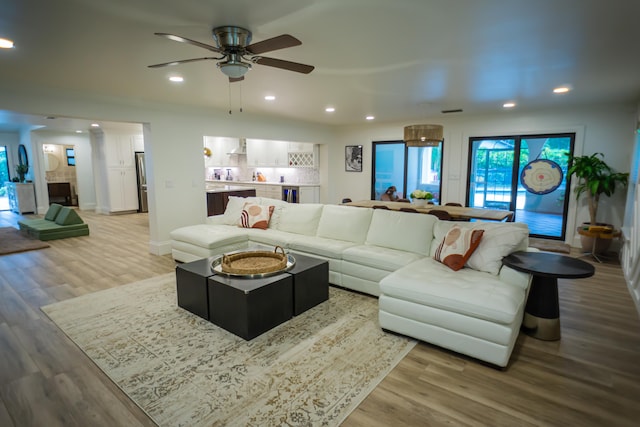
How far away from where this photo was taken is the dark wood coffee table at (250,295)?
9.55ft

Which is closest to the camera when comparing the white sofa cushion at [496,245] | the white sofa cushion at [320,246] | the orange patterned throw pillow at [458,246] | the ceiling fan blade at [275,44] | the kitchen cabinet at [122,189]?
the ceiling fan blade at [275,44]

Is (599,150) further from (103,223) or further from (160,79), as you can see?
(103,223)

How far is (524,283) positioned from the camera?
2.86 m

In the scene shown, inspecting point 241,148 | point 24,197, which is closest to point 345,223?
point 241,148

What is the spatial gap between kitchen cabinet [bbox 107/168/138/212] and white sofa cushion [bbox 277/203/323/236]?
24.3ft

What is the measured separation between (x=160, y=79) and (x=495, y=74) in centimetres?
388

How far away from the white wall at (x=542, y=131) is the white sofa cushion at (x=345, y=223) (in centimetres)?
387

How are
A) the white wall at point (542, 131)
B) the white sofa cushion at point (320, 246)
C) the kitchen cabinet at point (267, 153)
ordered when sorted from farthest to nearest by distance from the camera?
the kitchen cabinet at point (267, 153) → the white wall at point (542, 131) → the white sofa cushion at point (320, 246)

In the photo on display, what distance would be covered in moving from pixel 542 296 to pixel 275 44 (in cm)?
301

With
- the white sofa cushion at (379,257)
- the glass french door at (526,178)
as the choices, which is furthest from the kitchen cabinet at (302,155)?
the white sofa cushion at (379,257)

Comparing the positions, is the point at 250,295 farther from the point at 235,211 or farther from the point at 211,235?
the point at 235,211

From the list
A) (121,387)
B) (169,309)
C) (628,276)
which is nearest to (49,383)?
(121,387)

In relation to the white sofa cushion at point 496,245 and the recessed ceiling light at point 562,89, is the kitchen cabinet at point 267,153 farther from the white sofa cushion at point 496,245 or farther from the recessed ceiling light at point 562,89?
the white sofa cushion at point 496,245

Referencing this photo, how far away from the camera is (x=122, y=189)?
406 inches
